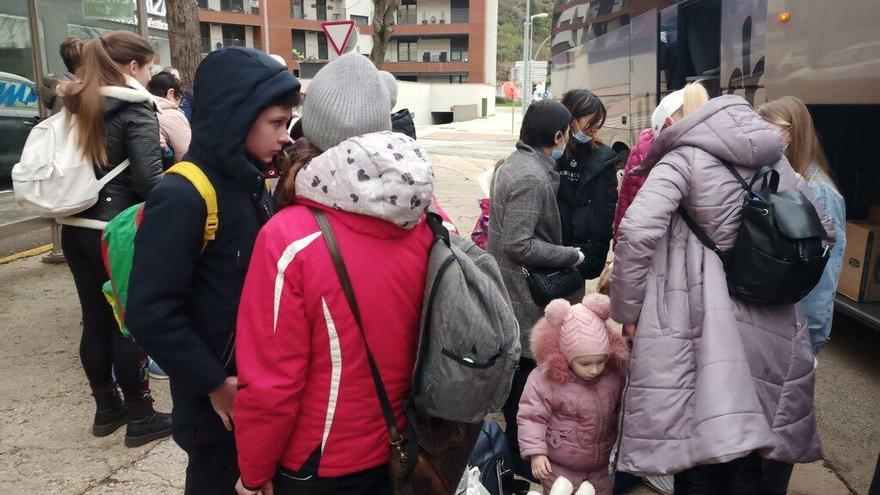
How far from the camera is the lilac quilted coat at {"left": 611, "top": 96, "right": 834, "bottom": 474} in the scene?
2.29 metres

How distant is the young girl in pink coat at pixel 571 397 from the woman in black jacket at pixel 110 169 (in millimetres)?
2027

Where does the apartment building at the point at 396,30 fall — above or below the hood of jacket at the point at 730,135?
above

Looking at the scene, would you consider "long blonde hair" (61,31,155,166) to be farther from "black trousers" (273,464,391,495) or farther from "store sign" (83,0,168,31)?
"store sign" (83,0,168,31)

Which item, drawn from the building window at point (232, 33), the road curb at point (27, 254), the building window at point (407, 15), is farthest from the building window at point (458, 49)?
the road curb at point (27, 254)

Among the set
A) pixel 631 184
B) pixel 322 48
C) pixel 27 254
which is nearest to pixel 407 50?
pixel 322 48

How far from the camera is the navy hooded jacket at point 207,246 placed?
1.75 metres

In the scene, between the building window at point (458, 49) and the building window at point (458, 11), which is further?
the building window at point (458, 49)

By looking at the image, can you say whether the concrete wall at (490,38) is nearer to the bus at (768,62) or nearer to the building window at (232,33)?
the building window at (232,33)

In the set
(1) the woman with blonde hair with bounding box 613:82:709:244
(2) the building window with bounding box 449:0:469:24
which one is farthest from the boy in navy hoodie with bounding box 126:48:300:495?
(2) the building window with bounding box 449:0:469:24

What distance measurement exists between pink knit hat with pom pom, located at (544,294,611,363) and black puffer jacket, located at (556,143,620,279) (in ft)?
2.36

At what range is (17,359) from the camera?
451 cm

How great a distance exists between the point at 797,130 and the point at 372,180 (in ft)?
8.22

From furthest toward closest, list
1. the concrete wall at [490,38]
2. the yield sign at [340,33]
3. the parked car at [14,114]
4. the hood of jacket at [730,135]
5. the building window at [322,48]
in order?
the concrete wall at [490,38] < the building window at [322,48] < the yield sign at [340,33] < the parked car at [14,114] < the hood of jacket at [730,135]

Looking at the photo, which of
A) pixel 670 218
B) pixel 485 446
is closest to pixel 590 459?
pixel 485 446
